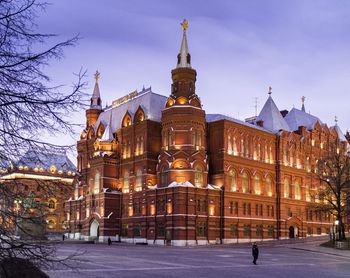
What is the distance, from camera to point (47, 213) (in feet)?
37.3

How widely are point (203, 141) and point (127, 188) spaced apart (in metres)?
17.2

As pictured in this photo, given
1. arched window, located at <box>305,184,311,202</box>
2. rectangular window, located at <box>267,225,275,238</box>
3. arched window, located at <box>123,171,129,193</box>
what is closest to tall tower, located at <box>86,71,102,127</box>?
arched window, located at <box>123,171,129,193</box>

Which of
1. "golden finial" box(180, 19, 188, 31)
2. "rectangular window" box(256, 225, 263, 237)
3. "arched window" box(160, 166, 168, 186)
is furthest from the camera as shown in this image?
"rectangular window" box(256, 225, 263, 237)

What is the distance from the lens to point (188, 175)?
246 ft

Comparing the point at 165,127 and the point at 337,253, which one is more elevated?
the point at 165,127

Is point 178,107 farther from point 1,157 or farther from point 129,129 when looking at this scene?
point 1,157

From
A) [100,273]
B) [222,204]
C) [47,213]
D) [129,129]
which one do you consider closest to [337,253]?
[222,204]

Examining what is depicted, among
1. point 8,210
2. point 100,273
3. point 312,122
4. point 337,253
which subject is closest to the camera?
point 8,210

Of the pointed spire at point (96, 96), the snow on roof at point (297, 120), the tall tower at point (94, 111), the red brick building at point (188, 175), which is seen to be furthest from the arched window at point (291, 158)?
the pointed spire at point (96, 96)

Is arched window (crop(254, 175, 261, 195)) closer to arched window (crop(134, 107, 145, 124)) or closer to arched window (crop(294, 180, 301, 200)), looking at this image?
arched window (crop(294, 180, 301, 200))

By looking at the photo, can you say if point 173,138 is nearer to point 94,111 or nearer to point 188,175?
point 188,175

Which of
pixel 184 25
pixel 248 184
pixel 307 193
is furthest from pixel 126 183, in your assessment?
pixel 307 193

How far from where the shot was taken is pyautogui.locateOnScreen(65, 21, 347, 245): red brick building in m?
75.6

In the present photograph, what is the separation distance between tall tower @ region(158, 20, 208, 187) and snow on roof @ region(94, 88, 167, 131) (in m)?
7.14
